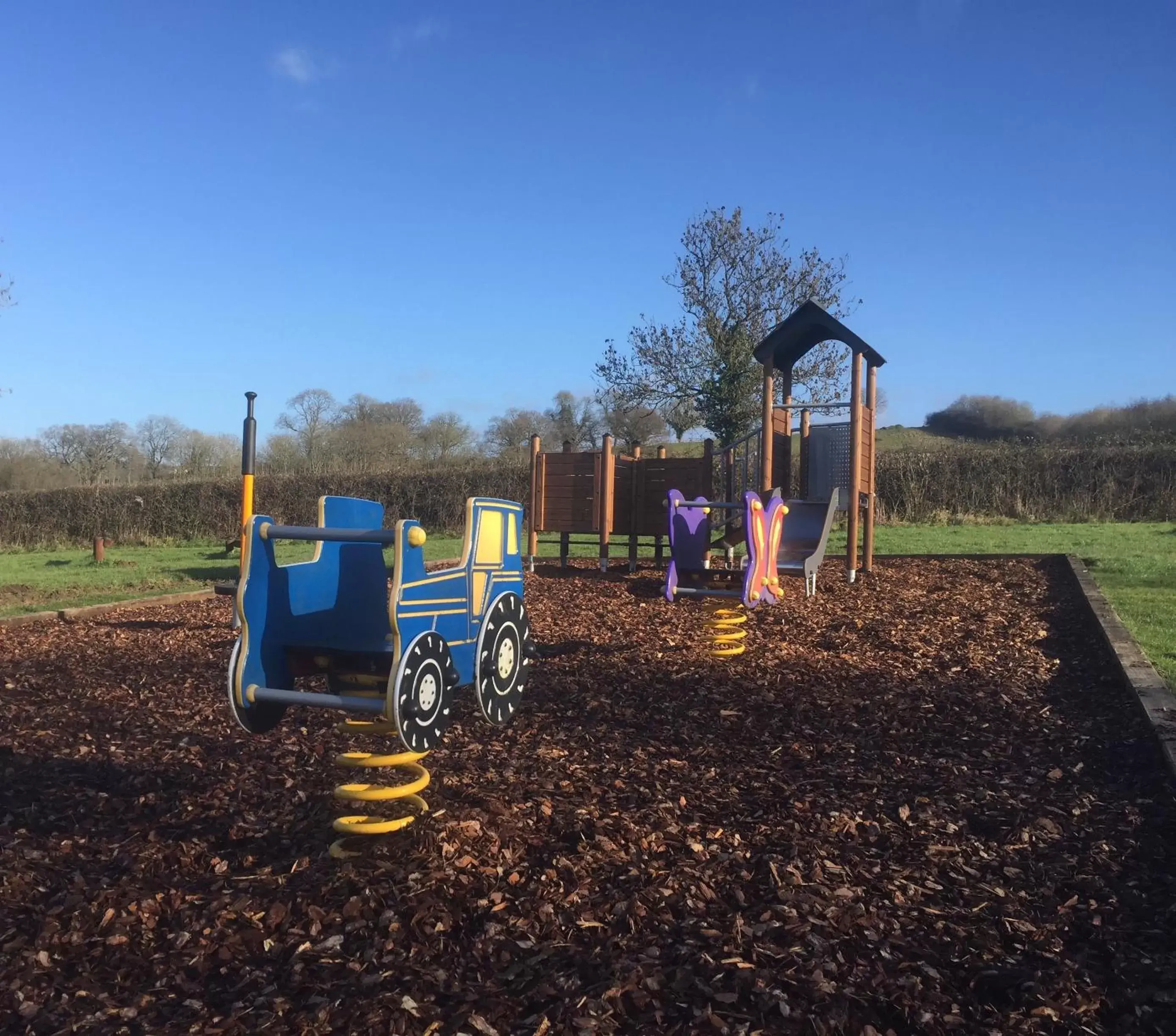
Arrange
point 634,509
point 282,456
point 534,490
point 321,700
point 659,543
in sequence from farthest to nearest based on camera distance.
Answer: point 282,456
point 534,490
point 659,543
point 634,509
point 321,700

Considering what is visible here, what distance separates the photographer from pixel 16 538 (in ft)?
100

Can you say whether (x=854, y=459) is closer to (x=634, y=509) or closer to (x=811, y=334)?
(x=811, y=334)

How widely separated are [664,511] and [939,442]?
1974cm

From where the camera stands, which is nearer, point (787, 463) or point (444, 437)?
point (787, 463)

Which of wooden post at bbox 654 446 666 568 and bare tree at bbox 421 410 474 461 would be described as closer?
wooden post at bbox 654 446 666 568

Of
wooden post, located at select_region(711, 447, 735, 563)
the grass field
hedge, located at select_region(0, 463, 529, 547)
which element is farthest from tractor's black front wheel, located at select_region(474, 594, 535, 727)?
hedge, located at select_region(0, 463, 529, 547)

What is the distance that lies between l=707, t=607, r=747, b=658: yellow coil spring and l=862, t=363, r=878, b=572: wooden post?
5006 mm

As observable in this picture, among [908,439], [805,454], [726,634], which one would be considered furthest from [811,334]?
[908,439]

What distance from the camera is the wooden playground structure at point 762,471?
508 inches

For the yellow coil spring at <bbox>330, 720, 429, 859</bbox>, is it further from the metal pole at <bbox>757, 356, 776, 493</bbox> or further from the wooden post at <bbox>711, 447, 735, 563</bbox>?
the wooden post at <bbox>711, 447, 735, 563</bbox>

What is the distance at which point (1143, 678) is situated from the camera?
6.31m

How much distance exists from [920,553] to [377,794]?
13.6 meters

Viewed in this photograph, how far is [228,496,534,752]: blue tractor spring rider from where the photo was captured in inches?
148

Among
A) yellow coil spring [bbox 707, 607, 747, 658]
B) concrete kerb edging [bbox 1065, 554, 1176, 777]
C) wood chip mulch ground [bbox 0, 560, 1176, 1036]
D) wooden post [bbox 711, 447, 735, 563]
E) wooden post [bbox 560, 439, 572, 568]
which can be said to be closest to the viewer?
wood chip mulch ground [bbox 0, 560, 1176, 1036]
